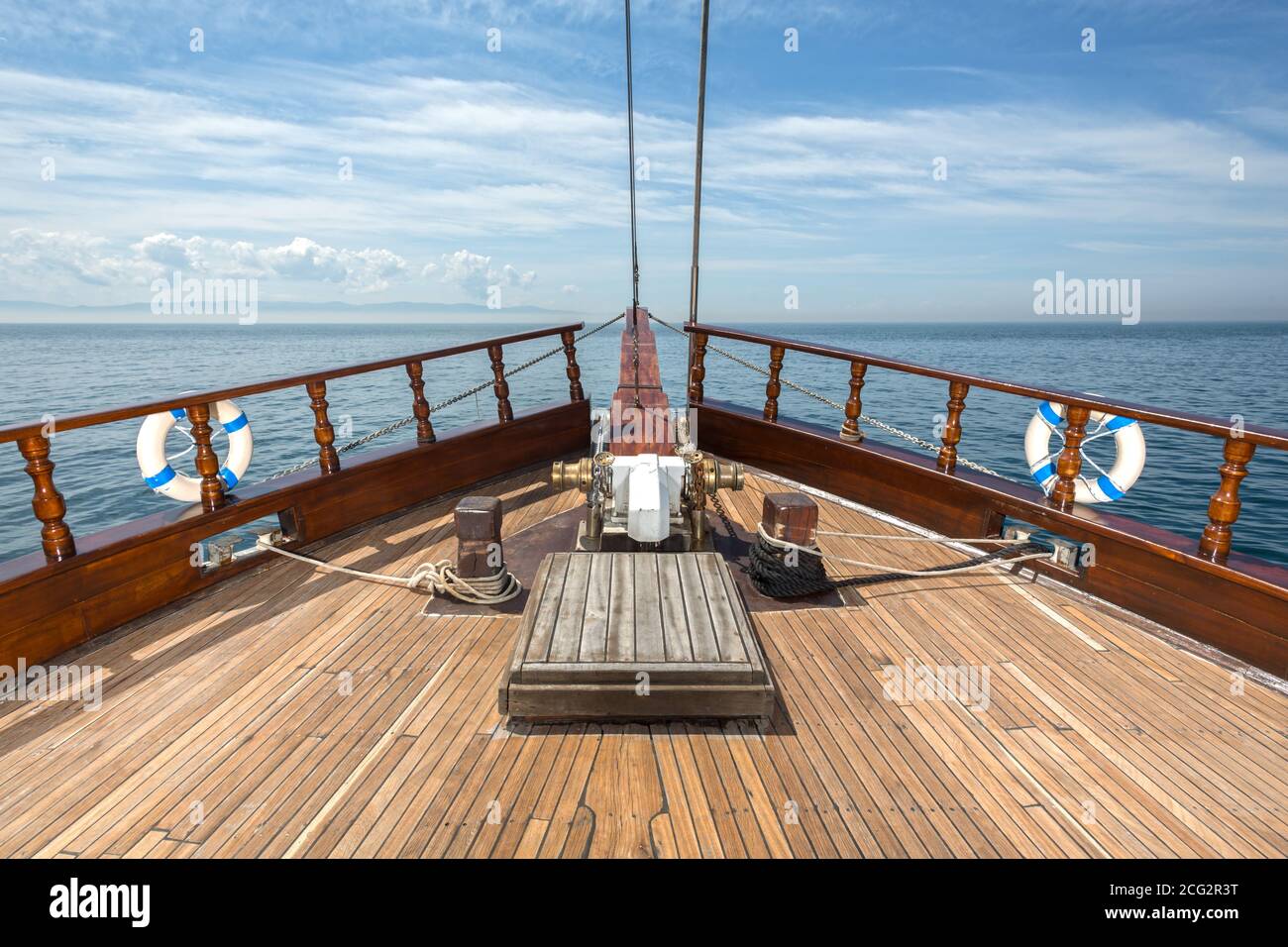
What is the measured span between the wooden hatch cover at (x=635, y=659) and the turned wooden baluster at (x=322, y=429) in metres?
2.48

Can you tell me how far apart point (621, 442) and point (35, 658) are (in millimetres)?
3276

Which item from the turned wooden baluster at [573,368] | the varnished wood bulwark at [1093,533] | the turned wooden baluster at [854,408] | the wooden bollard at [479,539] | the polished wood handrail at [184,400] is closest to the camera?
the polished wood handrail at [184,400]

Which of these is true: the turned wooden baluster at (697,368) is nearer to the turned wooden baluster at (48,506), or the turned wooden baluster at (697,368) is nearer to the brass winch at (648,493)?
the brass winch at (648,493)

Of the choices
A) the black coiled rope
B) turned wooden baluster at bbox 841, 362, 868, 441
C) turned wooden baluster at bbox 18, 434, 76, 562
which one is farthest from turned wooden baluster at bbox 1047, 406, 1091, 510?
turned wooden baluster at bbox 18, 434, 76, 562

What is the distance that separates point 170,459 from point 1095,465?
610 cm

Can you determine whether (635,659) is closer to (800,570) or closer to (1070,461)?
(800,570)

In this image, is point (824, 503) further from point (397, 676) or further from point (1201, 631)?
point (397, 676)

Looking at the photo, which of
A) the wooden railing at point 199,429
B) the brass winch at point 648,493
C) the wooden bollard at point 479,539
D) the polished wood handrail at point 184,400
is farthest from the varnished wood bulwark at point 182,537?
the brass winch at point 648,493

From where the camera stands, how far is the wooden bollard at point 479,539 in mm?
3791

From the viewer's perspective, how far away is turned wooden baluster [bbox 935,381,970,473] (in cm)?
458

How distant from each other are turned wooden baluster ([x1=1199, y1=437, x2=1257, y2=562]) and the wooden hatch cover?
261cm

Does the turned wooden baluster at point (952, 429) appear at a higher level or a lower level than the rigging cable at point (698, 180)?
lower

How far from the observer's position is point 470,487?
6.01 m
